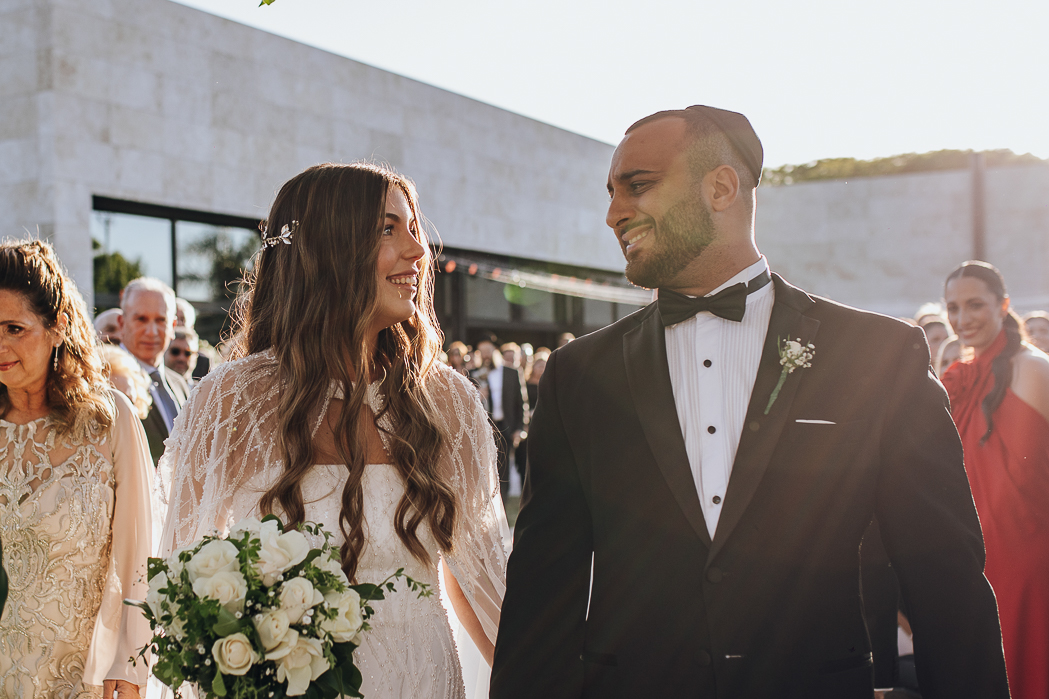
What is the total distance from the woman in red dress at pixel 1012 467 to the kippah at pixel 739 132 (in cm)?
326

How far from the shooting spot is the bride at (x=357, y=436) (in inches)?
101

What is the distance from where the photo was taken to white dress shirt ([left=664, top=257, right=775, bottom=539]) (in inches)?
80.1

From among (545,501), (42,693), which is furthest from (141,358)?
(545,501)

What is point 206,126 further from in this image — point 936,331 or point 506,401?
point 936,331

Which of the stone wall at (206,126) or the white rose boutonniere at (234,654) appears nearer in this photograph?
the white rose boutonniere at (234,654)

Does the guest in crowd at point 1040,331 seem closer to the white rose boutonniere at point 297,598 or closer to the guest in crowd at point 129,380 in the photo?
the guest in crowd at point 129,380

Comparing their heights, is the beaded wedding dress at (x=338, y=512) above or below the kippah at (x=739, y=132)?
below

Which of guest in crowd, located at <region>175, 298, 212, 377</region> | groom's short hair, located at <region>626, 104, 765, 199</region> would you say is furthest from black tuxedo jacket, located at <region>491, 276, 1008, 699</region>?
guest in crowd, located at <region>175, 298, 212, 377</region>

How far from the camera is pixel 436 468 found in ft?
8.95

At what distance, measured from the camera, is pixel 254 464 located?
2.63 metres

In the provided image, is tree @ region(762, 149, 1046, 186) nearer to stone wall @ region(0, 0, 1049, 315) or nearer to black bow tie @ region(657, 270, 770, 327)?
stone wall @ region(0, 0, 1049, 315)

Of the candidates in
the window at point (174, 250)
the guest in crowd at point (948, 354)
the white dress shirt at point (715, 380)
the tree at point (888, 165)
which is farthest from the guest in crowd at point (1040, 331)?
the tree at point (888, 165)

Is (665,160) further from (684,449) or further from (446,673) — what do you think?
(446,673)

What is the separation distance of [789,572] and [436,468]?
45.0 inches
